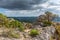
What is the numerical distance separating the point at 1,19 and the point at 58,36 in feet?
30.7

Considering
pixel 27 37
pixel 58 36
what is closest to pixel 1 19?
pixel 27 37

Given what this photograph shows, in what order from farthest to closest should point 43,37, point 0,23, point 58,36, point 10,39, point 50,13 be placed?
point 50,13, point 58,36, point 0,23, point 43,37, point 10,39

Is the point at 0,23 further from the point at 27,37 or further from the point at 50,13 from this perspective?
the point at 50,13

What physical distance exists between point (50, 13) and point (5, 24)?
23415mm

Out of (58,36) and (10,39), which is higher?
(10,39)

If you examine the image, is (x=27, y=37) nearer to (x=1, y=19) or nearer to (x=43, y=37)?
(x=43, y=37)

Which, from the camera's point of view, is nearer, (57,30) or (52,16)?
(57,30)

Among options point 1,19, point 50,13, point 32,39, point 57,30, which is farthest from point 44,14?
point 32,39

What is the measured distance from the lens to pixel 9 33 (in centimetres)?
1554

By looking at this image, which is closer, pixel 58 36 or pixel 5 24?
pixel 5 24

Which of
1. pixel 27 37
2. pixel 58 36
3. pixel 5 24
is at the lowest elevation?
pixel 58 36

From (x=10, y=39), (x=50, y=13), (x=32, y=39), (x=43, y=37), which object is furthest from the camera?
(x=50, y=13)

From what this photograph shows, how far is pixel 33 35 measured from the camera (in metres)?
17.3

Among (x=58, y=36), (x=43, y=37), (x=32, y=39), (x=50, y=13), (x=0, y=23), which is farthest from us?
(x=50, y=13)
